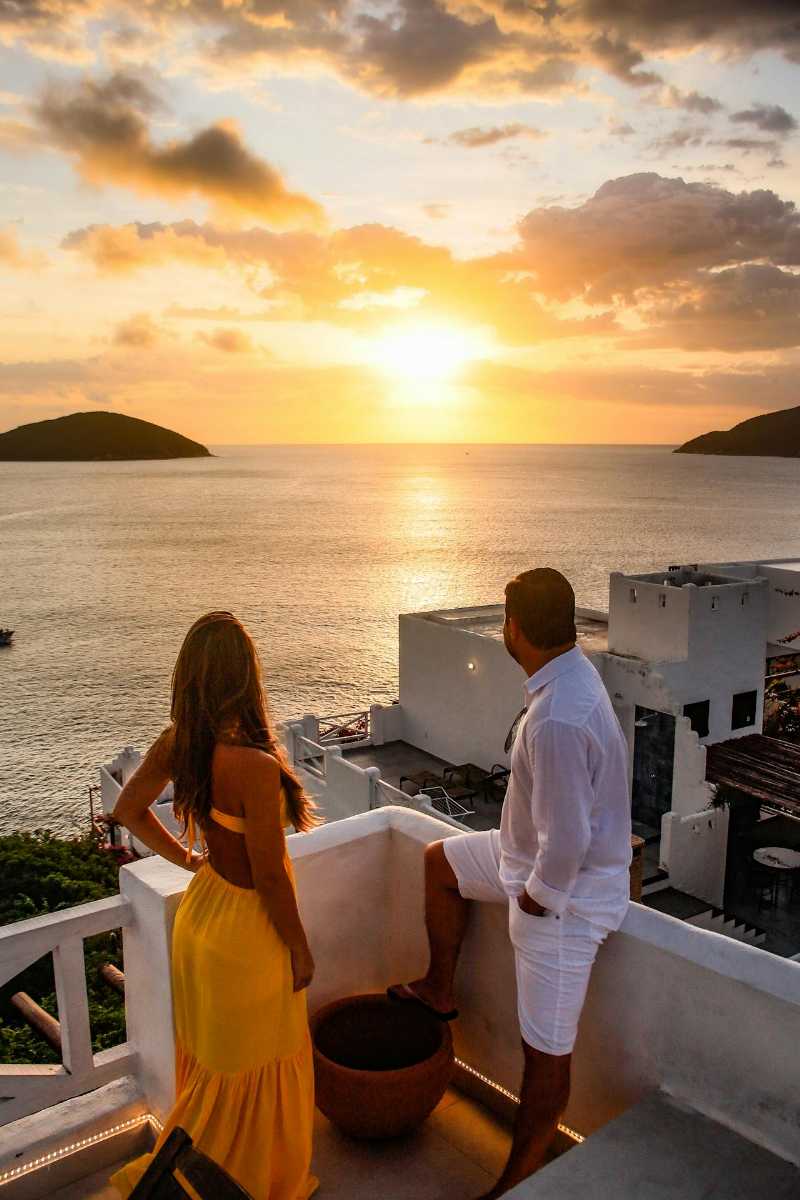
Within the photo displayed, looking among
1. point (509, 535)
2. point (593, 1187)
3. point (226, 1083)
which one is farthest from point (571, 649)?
point (509, 535)

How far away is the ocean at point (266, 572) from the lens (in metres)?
41.7

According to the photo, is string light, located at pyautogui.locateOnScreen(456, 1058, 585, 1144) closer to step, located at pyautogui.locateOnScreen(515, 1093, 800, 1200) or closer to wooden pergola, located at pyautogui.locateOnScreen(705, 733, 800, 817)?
step, located at pyautogui.locateOnScreen(515, 1093, 800, 1200)

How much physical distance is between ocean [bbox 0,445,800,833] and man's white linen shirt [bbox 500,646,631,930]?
2934 centimetres

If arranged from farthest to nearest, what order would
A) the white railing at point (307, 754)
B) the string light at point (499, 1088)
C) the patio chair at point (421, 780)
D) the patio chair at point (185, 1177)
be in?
1. the white railing at point (307, 754)
2. the patio chair at point (421, 780)
3. the string light at point (499, 1088)
4. the patio chair at point (185, 1177)

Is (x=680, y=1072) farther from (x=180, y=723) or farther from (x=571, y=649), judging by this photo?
(x=180, y=723)

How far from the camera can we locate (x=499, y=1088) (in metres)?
3.73

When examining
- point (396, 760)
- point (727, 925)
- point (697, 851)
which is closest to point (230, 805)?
point (727, 925)

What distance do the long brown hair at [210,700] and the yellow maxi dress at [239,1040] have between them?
6.8 inches

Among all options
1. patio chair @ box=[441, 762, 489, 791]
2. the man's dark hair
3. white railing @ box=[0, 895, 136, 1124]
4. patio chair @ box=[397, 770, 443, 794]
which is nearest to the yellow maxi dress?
white railing @ box=[0, 895, 136, 1124]

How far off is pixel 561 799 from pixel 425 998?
1280mm

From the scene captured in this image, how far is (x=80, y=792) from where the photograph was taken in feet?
107

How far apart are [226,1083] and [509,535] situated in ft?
350

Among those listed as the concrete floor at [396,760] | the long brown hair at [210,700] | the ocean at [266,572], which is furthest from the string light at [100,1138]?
the ocean at [266,572]

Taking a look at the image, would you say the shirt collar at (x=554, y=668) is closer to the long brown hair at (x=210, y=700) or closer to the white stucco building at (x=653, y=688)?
the long brown hair at (x=210, y=700)
